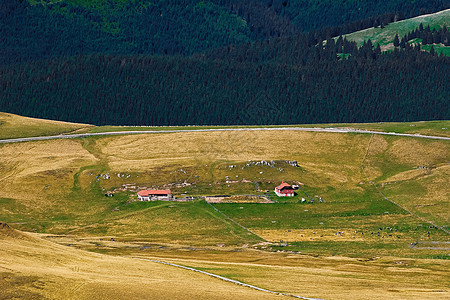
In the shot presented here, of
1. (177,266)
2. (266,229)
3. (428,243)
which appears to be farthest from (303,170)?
(177,266)

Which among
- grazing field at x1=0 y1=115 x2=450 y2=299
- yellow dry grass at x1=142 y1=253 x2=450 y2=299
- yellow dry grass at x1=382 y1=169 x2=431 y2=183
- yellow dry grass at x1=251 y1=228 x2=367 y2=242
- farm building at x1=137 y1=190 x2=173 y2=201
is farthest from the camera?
yellow dry grass at x1=382 y1=169 x2=431 y2=183

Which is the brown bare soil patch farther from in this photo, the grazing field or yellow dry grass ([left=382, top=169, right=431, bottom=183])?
yellow dry grass ([left=382, top=169, right=431, bottom=183])

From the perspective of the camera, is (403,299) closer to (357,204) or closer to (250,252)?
(250,252)

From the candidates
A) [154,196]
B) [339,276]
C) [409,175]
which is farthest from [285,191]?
[339,276]

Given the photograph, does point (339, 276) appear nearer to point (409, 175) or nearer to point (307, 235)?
point (307, 235)

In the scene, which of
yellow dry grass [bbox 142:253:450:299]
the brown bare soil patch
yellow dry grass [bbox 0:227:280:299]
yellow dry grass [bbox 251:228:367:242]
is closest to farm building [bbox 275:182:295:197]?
the brown bare soil patch

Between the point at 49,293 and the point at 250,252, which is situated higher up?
the point at 49,293
